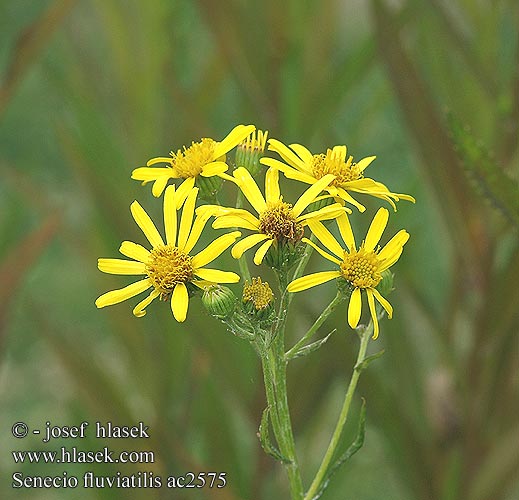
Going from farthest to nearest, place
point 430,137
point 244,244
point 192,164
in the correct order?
point 430,137 < point 192,164 < point 244,244

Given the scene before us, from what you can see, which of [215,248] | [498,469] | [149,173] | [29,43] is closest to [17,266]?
[29,43]

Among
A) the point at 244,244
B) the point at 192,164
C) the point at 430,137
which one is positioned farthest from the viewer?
the point at 430,137

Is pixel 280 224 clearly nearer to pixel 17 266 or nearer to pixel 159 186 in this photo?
pixel 159 186

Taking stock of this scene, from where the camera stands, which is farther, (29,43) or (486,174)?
(29,43)

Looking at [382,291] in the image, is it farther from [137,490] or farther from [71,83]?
[71,83]

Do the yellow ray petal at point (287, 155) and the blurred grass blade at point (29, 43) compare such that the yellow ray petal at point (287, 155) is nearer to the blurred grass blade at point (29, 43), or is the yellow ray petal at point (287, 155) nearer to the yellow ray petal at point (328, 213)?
the yellow ray petal at point (328, 213)
